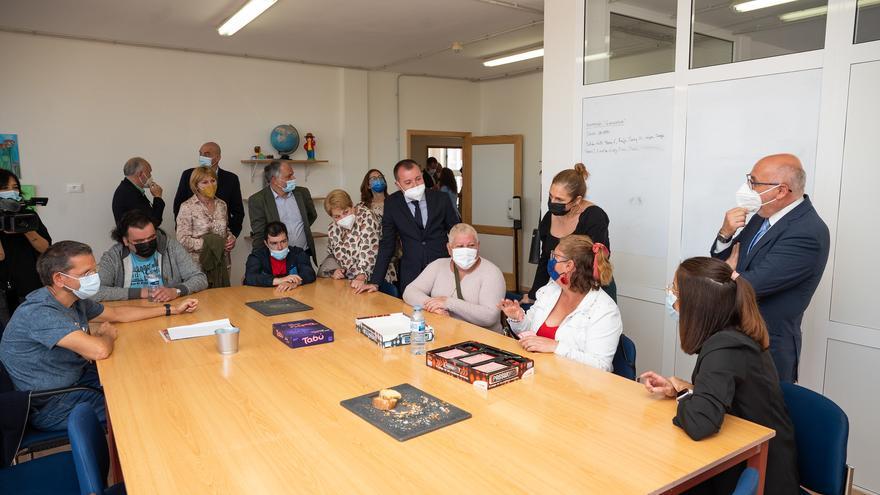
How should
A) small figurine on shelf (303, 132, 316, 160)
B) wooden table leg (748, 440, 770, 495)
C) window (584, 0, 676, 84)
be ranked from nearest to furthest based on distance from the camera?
wooden table leg (748, 440, 770, 495), window (584, 0, 676, 84), small figurine on shelf (303, 132, 316, 160)

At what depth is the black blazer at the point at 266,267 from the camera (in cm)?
396

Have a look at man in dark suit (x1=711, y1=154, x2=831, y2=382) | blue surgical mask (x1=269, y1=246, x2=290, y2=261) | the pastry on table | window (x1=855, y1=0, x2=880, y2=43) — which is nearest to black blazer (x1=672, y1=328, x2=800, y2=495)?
man in dark suit (x1=711, y1=154, x2=831, y2=382)

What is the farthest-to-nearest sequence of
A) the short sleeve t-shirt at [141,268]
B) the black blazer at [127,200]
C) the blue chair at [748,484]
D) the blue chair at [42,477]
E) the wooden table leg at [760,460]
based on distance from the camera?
the black blazer at [127,200] < the short sleeve t-shirt at [141,268] < the blue chair at [42,477] < the wooden table leg at [760,460] < the blue chair at [748,484]

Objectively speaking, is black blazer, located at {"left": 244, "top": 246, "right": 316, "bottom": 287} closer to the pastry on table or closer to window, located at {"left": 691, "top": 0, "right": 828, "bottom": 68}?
the pastry on table

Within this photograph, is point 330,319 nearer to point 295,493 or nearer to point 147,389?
point 147,389

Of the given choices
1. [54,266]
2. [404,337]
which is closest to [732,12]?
[404,337]

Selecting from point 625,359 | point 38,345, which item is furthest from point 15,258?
point 625,359

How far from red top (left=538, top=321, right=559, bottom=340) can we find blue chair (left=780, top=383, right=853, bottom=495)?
38.9 inches

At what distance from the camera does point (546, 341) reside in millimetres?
2494

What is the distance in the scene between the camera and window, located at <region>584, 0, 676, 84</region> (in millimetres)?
3758

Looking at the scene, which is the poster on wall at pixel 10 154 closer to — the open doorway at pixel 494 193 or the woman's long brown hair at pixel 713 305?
the open doorway at pixel 494 193

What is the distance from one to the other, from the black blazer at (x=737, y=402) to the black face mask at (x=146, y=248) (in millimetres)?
3037

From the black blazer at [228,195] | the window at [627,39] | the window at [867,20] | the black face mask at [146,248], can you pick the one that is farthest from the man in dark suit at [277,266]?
the window at [867,20]

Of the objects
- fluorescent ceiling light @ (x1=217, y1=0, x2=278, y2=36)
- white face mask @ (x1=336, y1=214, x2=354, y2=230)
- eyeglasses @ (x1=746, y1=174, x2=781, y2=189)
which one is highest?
fluorescent ceiling light @ (x1=217, y1=0, x2=278, y2=36)
